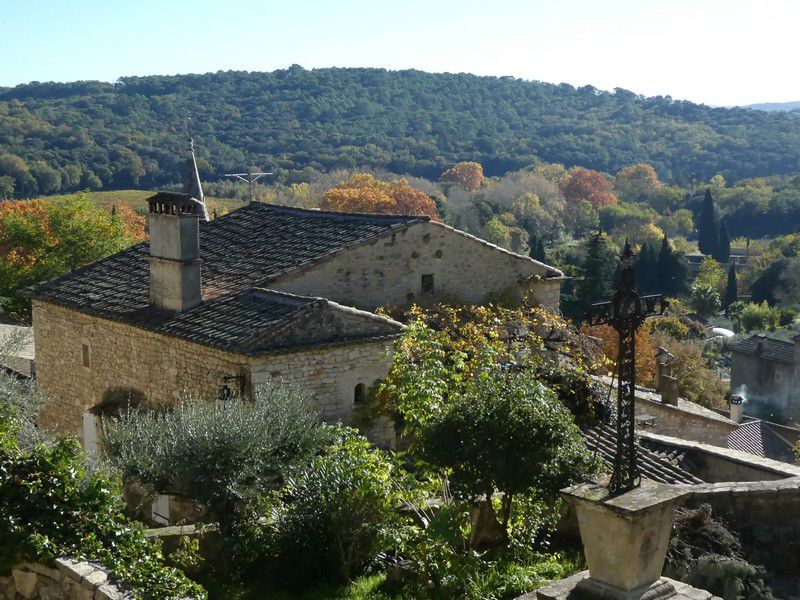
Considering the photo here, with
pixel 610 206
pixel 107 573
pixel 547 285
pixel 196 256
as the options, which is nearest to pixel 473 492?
pixel 107 573

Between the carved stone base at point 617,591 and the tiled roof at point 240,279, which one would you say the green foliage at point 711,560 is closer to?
the carved stone base at point 617,591

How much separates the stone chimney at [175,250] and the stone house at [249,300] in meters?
0.02

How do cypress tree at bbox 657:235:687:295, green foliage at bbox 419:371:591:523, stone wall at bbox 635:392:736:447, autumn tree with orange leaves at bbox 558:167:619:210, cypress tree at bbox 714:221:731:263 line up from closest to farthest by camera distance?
green foliage at bbox 419:371:591:523, stone wall at bbox 635:392:736:447, cypress tree at bbox 657:235:687:295, cypress tree at bbox 714:221:731:263, autumn tree with orange leaves at bbox 558:167:619:210

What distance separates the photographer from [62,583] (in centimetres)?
759

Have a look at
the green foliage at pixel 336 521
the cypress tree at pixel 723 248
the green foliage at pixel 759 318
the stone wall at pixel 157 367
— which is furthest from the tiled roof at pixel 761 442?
the cypress tree at pixel 723 248

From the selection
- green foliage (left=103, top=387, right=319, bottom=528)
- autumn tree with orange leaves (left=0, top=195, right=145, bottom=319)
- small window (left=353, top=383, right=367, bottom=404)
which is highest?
green foliage (left=103, top=387, right=319, bottom=528)

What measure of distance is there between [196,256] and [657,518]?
31.9ft

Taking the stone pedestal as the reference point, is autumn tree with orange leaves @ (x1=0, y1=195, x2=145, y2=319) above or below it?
below

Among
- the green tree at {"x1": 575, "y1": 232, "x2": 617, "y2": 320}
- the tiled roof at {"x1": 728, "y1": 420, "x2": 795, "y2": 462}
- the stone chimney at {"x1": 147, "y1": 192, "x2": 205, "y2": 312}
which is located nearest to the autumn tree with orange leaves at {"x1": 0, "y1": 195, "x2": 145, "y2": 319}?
the green tree at {"x1": 575, "y1": 232, "x2": 617, "y2": 320}

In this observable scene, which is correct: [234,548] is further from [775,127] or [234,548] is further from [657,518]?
[775,127]

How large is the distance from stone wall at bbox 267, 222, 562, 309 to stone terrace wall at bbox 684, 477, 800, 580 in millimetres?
7516

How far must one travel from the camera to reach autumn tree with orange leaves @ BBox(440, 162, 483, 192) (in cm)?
12506

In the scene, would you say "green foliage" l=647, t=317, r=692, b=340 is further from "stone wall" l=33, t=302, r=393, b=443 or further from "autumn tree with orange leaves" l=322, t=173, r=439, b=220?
"stone wall" l=33, t=302, r=393, b=443

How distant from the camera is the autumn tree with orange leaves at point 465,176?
125 meters
